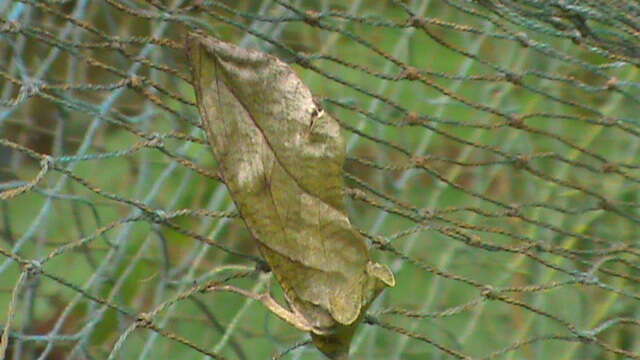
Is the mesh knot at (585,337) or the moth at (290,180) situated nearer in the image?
the moth at (290,180)

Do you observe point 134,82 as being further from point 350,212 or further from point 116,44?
point 350,212

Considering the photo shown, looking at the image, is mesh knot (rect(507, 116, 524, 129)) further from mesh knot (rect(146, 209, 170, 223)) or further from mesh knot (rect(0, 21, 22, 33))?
Result: mesh knot (rect(0, 21, 22, 33))

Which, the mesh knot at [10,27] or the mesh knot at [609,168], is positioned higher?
the mesh knot at [609,168]

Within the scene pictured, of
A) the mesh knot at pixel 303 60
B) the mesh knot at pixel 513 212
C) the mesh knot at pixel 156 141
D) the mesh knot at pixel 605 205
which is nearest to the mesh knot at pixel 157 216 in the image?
the mesh knot at pixel 156 141

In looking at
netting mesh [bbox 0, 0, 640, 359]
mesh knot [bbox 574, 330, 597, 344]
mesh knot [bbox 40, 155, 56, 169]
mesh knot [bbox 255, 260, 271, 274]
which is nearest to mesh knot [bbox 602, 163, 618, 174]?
mesh knot [bbox 574, 330, 597, 344]

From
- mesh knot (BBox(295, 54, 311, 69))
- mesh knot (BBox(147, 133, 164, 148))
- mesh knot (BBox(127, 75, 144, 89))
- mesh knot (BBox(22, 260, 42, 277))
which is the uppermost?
mesh knot (BBox(295, 54, 311, 69))

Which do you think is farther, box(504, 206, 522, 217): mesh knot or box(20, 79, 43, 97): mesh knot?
box(504, 206, 522, 217): mesh knot

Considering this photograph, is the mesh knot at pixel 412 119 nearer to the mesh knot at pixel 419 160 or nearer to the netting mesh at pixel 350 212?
the mesh knot at pixel 419 160

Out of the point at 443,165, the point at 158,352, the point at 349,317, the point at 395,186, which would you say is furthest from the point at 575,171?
Result: the point at 349,317

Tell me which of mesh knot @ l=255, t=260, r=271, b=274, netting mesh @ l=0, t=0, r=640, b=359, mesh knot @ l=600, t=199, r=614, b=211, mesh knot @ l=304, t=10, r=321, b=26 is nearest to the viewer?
mesh knot @ l=255, t=260, r=271, b=274
